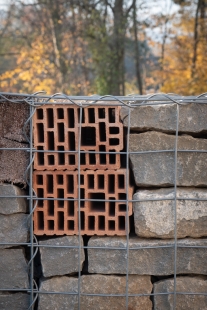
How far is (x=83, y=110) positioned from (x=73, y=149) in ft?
0.95

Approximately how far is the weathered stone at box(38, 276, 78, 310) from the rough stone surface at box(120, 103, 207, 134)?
1.19m

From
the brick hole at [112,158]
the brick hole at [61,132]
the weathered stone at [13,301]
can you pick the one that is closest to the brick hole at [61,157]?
the brick hole at [61,132]

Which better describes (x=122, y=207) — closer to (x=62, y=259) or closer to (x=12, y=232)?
(x=62, y=259)

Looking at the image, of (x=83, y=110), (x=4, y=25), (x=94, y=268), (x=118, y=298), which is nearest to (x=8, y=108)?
(x=83, y=110)

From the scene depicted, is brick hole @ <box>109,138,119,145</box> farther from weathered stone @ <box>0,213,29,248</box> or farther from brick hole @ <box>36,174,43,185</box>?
weathered stone @ <box>0,213,29,248</box>

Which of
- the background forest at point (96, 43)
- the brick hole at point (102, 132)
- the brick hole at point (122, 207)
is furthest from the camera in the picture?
the background forest at point (96, 43)

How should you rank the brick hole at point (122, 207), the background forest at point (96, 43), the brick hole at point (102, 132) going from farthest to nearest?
the background forest at point (96, 43)
the brick hole at point (102, 132)
the brick hole at point (122, 207)

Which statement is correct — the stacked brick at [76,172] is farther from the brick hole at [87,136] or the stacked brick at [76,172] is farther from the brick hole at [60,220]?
the brick hole at [87,136]

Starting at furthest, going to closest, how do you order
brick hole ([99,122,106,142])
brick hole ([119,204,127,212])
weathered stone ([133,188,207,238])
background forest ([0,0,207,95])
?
1. background forest ([0,0,207,95])
2. brick hole ([99,122,106,142])
3. brick hole ([119,204,127,212])
4. weathered stone ([133,188,207,238])

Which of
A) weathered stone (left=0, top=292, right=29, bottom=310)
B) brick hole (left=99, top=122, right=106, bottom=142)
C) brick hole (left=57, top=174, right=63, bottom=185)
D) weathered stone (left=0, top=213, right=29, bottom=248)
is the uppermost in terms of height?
brick hole (left=99, top=122, right=106, bottom=142)

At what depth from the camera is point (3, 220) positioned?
10.9 ft

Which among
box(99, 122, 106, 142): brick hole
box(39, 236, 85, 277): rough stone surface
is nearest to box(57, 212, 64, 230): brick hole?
box(39, 236, 85, 277): rough stone surface

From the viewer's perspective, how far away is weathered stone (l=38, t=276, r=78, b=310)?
11.0 feet

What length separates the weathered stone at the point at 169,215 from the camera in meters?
3.26
